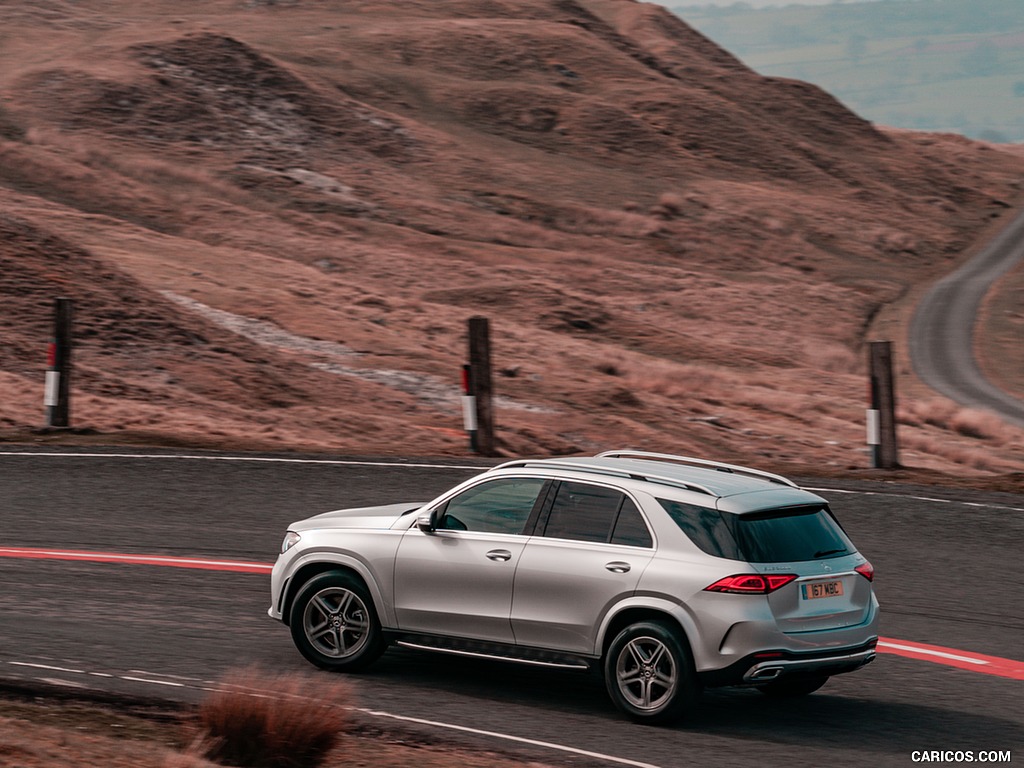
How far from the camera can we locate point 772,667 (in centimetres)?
786

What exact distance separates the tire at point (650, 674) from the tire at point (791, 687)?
3.40ft

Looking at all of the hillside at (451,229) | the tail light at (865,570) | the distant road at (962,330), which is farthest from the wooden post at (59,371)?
the distant road at (962,330)

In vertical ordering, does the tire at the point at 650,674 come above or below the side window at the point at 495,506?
below

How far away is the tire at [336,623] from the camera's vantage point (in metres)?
9.10

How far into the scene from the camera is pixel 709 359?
45.0m

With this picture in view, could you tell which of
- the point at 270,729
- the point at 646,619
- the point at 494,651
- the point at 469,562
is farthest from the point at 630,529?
the point at 270,729

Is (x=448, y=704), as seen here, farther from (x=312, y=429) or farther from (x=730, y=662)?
(x=312, y=429)

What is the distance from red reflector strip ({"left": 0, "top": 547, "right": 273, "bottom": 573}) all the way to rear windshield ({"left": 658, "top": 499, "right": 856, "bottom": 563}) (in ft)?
17.0

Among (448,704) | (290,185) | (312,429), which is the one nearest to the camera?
(448,704)

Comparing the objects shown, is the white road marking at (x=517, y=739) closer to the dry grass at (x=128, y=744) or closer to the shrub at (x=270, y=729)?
the dry grass at (x=128, y=744)

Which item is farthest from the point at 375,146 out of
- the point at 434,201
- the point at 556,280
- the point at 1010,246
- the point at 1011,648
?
the point at 1011,648

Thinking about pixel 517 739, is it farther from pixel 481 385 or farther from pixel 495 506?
pixel 481 385

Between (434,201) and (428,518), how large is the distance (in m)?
60.9

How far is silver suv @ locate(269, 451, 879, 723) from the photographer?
26.1 ft
